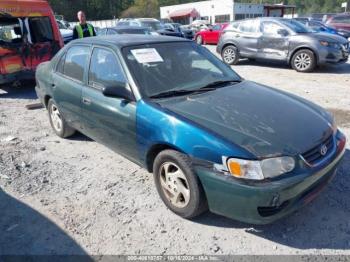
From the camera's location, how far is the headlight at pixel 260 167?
2.53 m

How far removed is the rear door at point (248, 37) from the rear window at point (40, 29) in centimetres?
614

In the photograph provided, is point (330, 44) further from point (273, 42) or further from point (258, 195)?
point (258, 195)

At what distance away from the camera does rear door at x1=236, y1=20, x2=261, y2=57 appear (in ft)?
35.5

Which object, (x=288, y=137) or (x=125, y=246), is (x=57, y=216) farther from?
(x=288, y=137)

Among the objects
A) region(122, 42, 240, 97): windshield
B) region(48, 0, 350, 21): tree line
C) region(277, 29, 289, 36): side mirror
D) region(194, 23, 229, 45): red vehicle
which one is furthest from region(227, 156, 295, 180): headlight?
region(48, 0, 350, 21): tree line

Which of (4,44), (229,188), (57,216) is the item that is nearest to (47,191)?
(57,216)

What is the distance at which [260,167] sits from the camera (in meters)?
2.54

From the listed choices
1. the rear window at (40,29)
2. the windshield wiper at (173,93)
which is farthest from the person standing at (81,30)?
the windshield wiper at (173,93)

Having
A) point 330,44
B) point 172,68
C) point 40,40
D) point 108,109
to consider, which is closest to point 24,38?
point 40,40

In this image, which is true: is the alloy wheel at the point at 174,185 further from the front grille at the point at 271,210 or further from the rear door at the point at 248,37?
the rear door at the point at 248,37

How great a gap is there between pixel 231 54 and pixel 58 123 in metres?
7.99

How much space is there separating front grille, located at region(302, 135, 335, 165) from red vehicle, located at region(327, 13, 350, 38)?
17.2 meters

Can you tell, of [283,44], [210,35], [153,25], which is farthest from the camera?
[210,35]

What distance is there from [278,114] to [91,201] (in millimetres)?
2128
